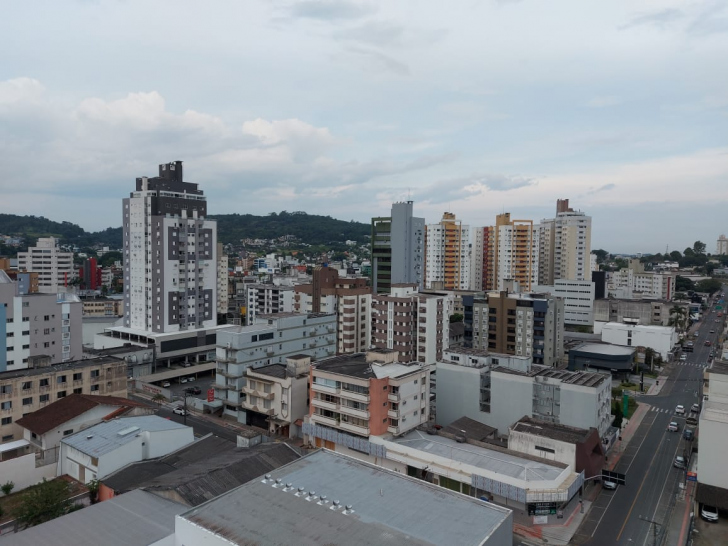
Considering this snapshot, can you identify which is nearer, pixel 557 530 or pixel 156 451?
pixel 557 530

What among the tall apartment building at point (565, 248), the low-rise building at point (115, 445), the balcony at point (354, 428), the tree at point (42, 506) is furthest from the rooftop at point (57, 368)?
the tall apartment building at point (565, 248)

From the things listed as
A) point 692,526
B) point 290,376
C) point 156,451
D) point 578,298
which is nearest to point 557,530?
point 692,526

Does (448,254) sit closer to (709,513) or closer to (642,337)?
(642,337)

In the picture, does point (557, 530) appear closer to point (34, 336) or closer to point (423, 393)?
point (423, 393)

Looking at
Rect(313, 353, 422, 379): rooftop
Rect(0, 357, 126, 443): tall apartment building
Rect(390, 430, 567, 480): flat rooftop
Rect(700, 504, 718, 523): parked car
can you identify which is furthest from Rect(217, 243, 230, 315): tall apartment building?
Rect(700, 504, 718, 523): parked car

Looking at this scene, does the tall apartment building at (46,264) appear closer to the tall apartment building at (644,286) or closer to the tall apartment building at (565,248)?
the tall apartment building at (565,248)

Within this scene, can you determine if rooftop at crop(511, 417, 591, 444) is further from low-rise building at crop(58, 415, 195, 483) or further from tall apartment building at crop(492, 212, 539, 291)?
tall apartment building at crop(492, 212, 539, 291)
